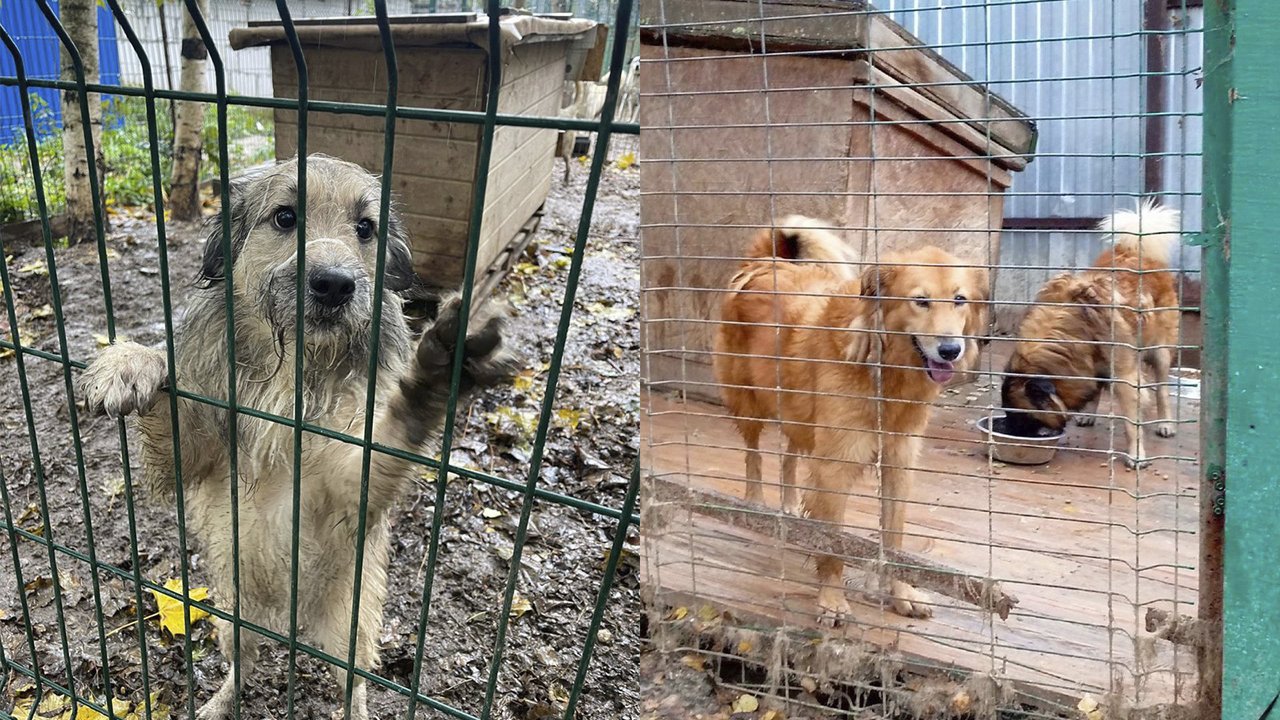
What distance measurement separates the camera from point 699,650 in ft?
10.5

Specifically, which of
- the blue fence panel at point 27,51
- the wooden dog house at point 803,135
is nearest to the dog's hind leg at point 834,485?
the wooden dog house at point 803,135

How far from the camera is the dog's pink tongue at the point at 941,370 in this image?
3363 millimetres

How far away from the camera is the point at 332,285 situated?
229cm

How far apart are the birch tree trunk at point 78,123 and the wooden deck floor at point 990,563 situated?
4.87m

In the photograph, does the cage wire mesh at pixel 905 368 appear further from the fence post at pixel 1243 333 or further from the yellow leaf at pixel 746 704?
the fence post at pixel 1243 333

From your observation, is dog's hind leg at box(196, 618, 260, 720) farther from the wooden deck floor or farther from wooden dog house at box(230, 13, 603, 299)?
wooden dog house at box(230, 13, 603, 299)

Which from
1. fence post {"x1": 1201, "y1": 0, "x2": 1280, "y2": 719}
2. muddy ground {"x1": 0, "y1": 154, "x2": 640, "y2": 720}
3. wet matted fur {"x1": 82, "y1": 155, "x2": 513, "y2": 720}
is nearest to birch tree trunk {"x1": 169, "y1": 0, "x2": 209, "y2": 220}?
muddy ground {"x1": 0, "y1": 154, "x2": 640, "y2": 720}

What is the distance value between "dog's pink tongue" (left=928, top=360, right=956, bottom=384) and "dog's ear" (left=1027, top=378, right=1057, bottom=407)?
1.69 meters

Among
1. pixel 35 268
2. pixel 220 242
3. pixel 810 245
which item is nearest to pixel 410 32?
pixel 810 245

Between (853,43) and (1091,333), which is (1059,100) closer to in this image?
(1091,333)

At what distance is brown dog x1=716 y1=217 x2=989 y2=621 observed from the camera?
3.36 m

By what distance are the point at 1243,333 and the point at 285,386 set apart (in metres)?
2.32

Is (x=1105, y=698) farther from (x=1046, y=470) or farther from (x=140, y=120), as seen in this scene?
(x=140, y=120)

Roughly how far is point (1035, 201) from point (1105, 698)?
11.9 feet
